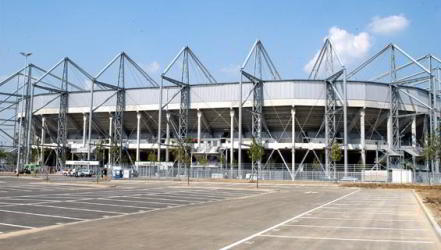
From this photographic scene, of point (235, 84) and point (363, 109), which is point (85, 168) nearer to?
point (235, 84)

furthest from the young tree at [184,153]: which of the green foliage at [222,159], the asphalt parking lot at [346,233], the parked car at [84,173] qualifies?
the asphalt parking lot at [346,233]

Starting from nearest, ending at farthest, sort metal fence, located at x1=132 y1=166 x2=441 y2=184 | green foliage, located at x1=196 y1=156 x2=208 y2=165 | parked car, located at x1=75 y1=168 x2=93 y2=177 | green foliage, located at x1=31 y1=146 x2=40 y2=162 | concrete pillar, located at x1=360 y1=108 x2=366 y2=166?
metal fence, located at x1=132 y1=166 x2=441 y2=184 → concrete pillar, located at x1=360 y1=108 x2=366 y2=166 → green foliage, located at x1=196 y1=156 x2=208 y2=165 → parked car, located at x1=75 y1=168 x2=93 y2=177 → green foliage, located at x1=31 y1=146 x2=40 y2=162

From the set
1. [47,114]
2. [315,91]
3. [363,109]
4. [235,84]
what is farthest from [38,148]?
[363,109]

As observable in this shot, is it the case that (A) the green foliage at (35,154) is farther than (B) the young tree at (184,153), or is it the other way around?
(A) the green foliage at (35,154)

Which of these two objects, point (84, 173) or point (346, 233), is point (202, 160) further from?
point (346, 233)

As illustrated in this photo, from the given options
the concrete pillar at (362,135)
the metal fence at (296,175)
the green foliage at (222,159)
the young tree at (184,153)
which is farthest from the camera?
the green foliage at (222,159)

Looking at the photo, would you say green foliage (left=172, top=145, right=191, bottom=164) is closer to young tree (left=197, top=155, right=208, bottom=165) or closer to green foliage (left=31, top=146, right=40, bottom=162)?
young tree (left=197, top=155, right=208, bottom=165)

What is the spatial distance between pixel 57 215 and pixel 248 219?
7.01 meters

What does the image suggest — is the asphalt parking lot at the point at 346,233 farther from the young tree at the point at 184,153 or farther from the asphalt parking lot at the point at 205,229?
the young tree at the point at 184,153

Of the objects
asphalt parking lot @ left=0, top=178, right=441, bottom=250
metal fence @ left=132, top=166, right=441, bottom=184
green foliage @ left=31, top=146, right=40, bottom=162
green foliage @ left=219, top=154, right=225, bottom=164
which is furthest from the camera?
green foliage @ left=31, top=146, right=40, bottom=162

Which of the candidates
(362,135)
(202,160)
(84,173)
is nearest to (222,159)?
(202,160)

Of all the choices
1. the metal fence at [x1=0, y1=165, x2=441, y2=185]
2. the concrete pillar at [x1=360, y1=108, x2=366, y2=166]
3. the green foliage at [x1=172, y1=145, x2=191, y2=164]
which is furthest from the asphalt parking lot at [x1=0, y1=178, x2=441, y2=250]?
the concrete pillar at [x1=360, y1=108, x2=366, y2=166]

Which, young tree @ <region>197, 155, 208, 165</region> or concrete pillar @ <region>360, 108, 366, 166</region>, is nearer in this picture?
concrete pillar @ <region>360, 108, 366, 166</region>

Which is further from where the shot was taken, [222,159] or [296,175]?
[222,159]
